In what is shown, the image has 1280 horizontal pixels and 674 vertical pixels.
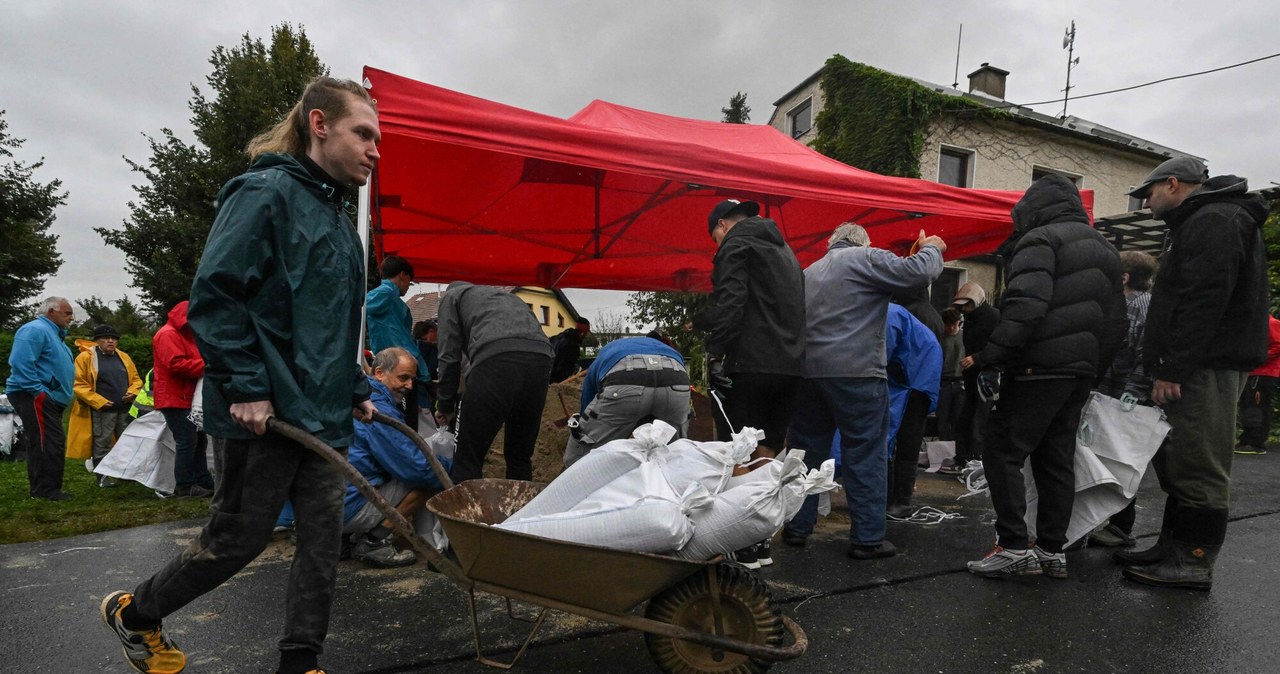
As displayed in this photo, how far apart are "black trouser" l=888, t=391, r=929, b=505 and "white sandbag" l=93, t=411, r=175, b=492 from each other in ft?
17.9

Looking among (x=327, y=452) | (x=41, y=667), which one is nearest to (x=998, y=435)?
(x=327, y=452)

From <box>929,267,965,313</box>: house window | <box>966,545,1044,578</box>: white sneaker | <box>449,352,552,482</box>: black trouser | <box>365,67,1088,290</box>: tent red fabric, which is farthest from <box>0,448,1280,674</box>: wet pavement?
<box>929,267,965,313</box>: house window

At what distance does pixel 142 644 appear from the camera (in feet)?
6.21

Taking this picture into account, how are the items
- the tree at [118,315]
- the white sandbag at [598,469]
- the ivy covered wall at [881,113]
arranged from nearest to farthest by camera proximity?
the white sandbag at [598,469], the ivy covered wall at [881,113], the tree at [118,315]

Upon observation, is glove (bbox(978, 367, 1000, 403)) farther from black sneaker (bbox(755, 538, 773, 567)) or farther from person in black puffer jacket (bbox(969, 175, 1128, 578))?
black sneaker (bbox(755, 538, 773, 567))

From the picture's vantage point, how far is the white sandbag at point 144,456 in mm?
5086

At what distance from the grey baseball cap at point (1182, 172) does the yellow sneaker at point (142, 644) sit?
13.5ft

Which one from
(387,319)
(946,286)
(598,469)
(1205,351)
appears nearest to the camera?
(598,469)

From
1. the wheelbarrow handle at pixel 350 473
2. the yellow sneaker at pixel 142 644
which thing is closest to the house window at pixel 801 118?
the wheelbarrow handle at pixel 350 473

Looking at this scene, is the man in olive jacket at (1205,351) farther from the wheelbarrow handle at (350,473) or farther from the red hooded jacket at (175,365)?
the red hooded jacket at (175,365)

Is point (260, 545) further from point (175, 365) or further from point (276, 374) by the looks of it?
point (175, 365)

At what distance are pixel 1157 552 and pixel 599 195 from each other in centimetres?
463

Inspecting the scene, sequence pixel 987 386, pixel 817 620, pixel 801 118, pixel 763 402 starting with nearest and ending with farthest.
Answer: pixel 817 620 < pixel 763 402 < pixel 987 386 < pixel 801 118

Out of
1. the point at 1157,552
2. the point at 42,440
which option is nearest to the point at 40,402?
the point at 42,440
